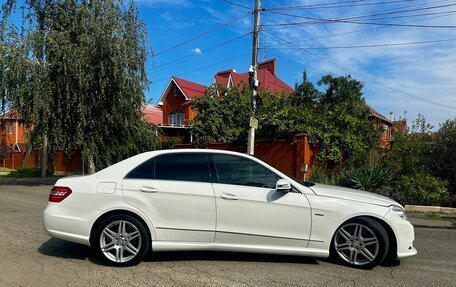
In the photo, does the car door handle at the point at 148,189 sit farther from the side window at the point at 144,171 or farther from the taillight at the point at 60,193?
the taillight at the point at 60,193

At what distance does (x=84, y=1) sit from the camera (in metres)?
18.0

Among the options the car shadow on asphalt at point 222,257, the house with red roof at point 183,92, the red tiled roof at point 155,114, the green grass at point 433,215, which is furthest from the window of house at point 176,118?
the car shadow on asphalt at point 222,257

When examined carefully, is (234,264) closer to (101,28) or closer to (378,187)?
(378,187)

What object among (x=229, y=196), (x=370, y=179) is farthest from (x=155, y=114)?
(x=229, y=196)

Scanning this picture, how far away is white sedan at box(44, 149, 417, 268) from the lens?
527 centimetres

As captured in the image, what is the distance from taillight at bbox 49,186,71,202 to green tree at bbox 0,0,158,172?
12356 mm

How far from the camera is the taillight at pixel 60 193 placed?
17.9ft

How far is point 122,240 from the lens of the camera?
5.30m

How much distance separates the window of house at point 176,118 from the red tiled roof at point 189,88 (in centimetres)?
196

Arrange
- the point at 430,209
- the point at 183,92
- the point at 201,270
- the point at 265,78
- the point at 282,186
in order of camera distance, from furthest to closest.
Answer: the point at 265,78 → the point at 183,92 → the point at 430,209 → the point at 282,186 → the point at 201,270

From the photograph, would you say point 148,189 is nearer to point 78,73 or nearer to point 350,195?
point 350,195

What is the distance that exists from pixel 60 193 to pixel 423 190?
33.2 ft

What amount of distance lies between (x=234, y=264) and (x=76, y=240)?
2.13 metres

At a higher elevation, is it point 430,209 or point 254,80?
point 254,80
